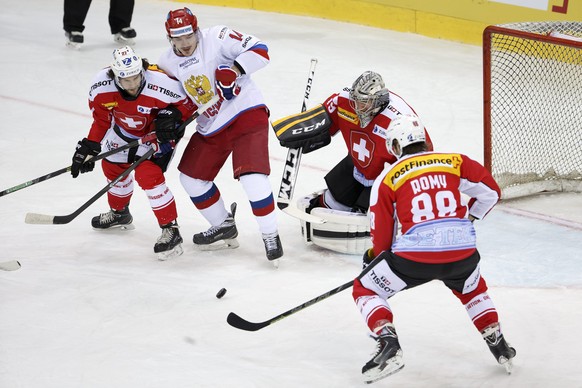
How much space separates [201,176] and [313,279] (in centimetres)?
66

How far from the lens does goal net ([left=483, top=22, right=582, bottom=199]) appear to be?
4.74 m

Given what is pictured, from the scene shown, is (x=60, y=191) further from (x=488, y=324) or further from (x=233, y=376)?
(x=488, y=324)

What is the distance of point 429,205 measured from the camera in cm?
292

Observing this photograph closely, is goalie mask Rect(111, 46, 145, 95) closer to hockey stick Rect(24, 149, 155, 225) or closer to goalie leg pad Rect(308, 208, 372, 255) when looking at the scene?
hockey stick Rect(24, 149, 155, 225)

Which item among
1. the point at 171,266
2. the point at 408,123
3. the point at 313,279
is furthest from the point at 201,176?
the point at 408,123

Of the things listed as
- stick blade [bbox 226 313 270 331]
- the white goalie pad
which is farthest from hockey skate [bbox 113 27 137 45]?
stick blade [bbox 226 313 270 331]

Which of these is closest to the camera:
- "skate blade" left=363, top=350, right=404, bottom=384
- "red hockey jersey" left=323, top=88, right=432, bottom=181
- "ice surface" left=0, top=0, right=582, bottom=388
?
"skate blade" left=363, top=350, right=404, bottom=384

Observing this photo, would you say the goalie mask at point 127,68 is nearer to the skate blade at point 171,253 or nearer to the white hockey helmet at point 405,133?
the skate blade at point 171,253

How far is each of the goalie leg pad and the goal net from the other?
3.25ft

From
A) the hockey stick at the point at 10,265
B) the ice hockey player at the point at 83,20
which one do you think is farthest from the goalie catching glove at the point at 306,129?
the ice hockey player at the point at 83,20

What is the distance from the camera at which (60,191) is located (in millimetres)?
4938

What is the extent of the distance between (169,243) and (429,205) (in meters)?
1.55

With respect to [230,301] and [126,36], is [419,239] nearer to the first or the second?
[230,301]

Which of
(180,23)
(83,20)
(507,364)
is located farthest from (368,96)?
(83,20)
